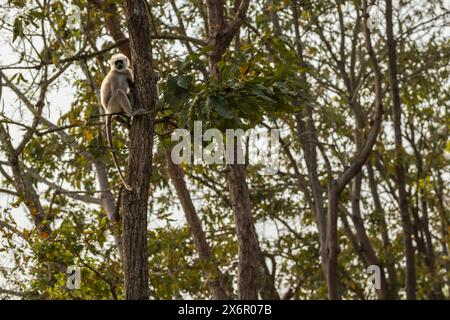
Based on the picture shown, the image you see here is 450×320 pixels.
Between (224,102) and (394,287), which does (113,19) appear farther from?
(394,287)

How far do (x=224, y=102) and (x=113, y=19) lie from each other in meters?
5.34

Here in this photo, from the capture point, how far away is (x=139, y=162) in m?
6.15

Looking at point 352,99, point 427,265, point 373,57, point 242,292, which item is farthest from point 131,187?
point 427,265

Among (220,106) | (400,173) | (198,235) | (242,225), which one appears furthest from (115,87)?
(400,173)

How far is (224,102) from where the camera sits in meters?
5.43

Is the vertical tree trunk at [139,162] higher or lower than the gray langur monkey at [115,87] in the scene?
lower

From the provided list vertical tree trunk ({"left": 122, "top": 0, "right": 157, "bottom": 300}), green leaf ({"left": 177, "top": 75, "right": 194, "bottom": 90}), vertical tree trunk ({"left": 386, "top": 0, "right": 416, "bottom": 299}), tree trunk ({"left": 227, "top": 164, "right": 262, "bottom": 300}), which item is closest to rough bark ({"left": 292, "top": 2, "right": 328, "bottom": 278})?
vertical tree trunk ({"left": 386, "top": 0, "right": 416, "bottom": 299})

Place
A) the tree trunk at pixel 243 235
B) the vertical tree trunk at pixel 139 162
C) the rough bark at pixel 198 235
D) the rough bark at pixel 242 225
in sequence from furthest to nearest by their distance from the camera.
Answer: the rough bark at pixel 198 235
the tree trunk at pixel 243 235
the rough bark at pixel 242 225
the vertical tree trunk at pixel 139 162

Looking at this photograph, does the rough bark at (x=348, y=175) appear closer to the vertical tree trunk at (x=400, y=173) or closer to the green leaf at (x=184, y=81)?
the vertical tree trunk at (x=400, y=173)

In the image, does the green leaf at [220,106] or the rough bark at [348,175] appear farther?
the rough bark at [348,175]

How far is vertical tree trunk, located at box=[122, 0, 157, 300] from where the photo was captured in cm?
605

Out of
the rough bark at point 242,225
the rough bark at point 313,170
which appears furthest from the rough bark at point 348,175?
the rough bark at point 242,225

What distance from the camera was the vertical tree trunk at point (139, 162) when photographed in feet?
19.9

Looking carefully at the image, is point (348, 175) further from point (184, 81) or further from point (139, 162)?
point (184, 81)
